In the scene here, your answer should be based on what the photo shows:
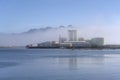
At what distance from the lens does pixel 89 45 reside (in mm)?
186000

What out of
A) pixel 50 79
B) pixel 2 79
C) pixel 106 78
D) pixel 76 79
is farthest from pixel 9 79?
pixel 106 78

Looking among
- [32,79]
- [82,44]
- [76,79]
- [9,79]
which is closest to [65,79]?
[76,79]

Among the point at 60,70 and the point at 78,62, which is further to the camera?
the point at 78,62

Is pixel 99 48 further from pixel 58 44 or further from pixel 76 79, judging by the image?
pixel 76 79

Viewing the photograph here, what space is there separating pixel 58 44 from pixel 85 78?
166m

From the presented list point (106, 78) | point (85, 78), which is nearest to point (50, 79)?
point (85, 78)

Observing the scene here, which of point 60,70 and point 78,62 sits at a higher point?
point 78,62

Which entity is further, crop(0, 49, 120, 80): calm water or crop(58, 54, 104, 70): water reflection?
crop(58, 54, 104, 70): water reflection

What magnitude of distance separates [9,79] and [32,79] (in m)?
1.88

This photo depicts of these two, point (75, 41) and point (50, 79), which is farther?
point (75, 41)

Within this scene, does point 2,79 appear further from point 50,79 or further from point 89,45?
point 89,45

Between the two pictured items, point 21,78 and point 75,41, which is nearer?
point 21,78

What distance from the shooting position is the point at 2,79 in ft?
80.8

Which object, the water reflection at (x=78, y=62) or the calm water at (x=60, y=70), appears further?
the water reflection at (x=78, y=62)
